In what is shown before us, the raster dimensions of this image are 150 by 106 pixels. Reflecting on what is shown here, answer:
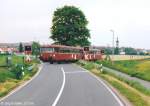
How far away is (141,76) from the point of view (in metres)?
54.0

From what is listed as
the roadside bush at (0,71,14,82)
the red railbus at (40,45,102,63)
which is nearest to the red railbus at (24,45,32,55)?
the red railbus at (40,45,102,63)

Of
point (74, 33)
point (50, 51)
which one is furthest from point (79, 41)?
point (50, 51)

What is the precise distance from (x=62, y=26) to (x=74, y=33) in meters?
3.12

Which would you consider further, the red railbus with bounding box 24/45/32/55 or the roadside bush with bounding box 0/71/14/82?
the red railbus with bounding box 24/45/32/55

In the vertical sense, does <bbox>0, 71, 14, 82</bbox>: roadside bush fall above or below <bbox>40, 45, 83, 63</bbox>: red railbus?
below

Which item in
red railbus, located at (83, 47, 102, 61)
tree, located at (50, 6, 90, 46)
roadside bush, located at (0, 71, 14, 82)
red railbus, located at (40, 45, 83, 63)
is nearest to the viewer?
roadside bush, located at (0, 71, 14, 82)

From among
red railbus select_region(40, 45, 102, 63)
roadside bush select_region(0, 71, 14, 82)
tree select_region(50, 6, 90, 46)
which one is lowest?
roadside bush select_region(0, 71, 14, 82)

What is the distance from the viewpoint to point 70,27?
111 meters

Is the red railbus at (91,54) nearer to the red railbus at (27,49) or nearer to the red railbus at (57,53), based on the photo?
the red railbus at (57,53)

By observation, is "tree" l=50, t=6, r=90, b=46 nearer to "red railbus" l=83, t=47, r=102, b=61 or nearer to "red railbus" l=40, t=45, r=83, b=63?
"red railbus" l=83, t=47, r=102, b=61

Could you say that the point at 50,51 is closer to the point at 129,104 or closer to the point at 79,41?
the point at 79,41

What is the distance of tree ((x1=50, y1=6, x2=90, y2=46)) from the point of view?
361ft

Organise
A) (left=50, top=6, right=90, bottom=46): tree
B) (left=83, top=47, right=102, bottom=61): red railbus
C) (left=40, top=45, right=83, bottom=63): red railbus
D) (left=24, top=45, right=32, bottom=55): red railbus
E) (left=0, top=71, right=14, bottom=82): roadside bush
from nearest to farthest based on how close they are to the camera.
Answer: (left=0, top=71, right=14, bottom=82): roadside bush < (left=40, top=45, right=83, bottom=63): red railbus < (left=24, top=45, right=32, bottom=55): red railbus < (left=83, top=47, right=102, bottom=61): red railbus < (left=50, top=6, right=90, bottom=46): tree

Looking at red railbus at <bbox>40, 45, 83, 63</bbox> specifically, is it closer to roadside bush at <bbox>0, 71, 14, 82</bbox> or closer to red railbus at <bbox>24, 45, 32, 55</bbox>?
red railbus at <bbox>24, 45, 32, 55</bbox>
